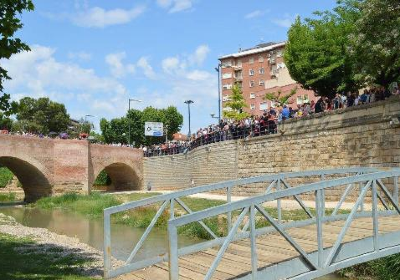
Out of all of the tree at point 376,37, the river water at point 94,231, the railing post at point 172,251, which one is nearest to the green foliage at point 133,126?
the river water at point 94,231

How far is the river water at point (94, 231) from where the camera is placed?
14330 mm

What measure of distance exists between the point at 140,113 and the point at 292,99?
26.6 meters

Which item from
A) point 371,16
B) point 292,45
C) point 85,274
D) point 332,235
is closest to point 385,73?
point 371,16

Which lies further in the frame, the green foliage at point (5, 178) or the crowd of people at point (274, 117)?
the green foliage at point (5, 178)

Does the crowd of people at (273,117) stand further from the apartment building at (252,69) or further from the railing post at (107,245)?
the apartment building at (252,69)

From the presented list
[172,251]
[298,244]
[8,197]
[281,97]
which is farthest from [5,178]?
[172,251]

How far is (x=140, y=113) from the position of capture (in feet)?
226

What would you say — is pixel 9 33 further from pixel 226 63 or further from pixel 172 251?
pixel 226 63

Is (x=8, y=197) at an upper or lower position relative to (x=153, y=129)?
lower

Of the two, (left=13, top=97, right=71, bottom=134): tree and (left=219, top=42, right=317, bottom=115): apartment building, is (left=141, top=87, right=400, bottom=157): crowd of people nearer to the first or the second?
(left=219, top=42, right=317, bottom=115): apartment building

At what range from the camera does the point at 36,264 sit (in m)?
9.15

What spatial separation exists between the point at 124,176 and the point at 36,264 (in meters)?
38.0

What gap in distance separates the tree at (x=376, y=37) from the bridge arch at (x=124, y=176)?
90.5ft

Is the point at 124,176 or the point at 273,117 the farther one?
the point at 124,176
